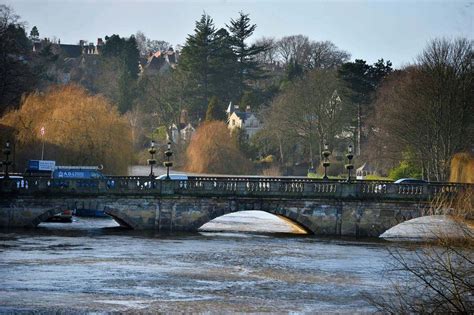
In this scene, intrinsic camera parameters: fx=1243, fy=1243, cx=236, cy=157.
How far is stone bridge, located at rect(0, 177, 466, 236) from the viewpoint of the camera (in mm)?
72875

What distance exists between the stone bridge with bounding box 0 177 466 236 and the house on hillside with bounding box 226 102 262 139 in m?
90.4

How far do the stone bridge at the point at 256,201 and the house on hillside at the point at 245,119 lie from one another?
9044 cm

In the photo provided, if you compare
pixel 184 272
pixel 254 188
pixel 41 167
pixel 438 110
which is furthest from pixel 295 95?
pixel 184 272

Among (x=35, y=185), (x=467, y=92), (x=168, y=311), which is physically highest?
(x=467, y=92)

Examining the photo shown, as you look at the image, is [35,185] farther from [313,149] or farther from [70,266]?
[313,149]

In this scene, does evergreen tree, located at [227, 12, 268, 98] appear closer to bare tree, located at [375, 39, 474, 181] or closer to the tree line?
the tree line

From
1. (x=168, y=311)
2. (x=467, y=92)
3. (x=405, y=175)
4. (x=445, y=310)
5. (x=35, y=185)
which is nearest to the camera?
(x=445, y=310)

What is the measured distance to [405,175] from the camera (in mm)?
109312

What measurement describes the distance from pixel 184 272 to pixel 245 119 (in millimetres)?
109561

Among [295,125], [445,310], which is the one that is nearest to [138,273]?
[445,310]

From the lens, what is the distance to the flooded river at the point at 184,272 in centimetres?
4947

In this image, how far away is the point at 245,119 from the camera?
548ft

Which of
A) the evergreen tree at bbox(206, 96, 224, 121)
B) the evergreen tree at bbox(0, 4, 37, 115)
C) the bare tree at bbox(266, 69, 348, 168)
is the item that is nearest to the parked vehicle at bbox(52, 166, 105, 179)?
the evergreen tree at bbox(0, 4, 37, 115)

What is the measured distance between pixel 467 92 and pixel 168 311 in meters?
56.8
